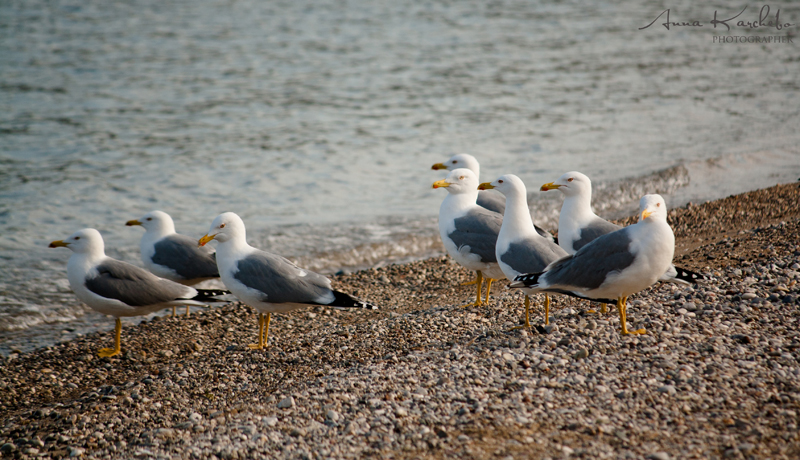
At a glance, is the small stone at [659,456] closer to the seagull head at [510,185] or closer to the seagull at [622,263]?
the seagull at [622,263]

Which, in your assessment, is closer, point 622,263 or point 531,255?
point 622,263

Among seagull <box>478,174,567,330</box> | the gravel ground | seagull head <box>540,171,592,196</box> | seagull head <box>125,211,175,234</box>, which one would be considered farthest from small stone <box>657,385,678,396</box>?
seagull head <box>125,211,175,234</box>

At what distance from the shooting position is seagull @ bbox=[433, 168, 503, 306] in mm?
7094

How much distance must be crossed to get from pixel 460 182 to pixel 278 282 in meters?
2.38

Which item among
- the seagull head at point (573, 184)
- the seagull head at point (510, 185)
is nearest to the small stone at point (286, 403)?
the seagull head at point (510, 185)

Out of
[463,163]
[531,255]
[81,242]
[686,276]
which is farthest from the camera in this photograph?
[463,163]

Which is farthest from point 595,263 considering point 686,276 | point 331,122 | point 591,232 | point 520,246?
point 331,122

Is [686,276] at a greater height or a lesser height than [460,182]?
lesser

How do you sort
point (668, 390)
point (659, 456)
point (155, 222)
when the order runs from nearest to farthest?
1. point (659, 456)
2. point (668, 390)
3. point (155, 222)

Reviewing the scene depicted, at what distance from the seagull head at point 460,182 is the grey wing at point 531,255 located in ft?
4.85

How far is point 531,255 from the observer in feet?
20.1

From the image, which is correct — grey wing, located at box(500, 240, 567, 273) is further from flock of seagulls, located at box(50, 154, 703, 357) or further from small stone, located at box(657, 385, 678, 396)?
small stone, located at box(657, 385, 678, 396)

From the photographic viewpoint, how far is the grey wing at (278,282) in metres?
6.43

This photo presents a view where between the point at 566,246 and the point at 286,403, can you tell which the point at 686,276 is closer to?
the point at 566,246
